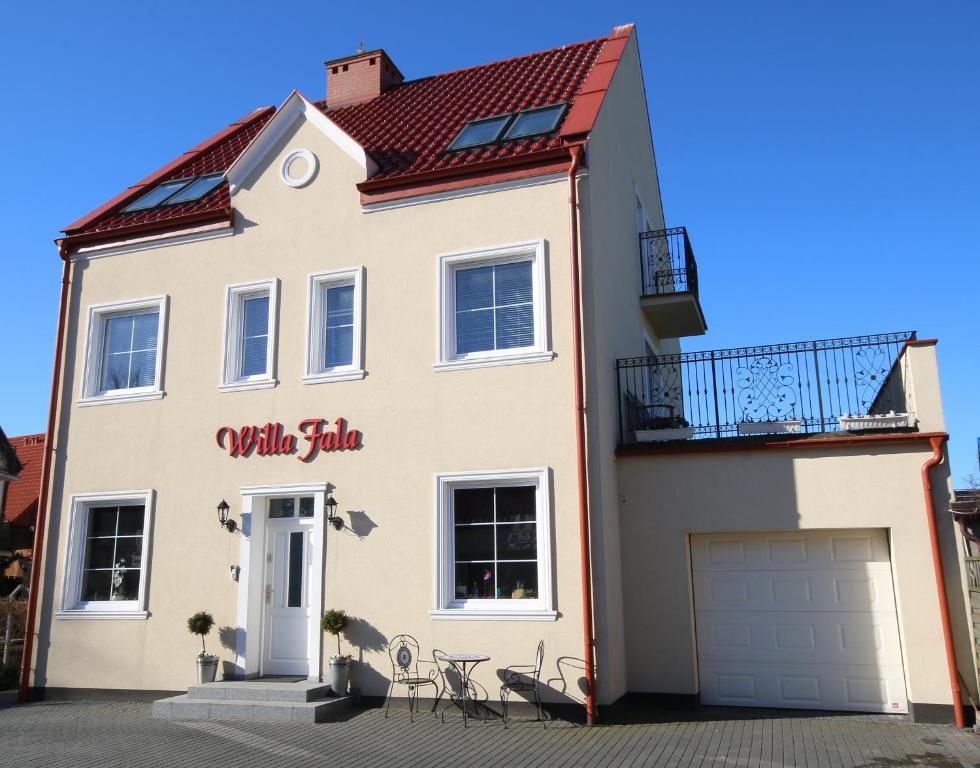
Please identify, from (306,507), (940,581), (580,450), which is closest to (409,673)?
(306,507)

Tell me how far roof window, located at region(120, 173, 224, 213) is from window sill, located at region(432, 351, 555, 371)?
19.5 ft

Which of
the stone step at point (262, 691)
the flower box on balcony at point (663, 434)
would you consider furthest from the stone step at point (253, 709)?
the flower box on balcony at point (663, 434)

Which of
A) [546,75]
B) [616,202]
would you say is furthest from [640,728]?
[546,75]

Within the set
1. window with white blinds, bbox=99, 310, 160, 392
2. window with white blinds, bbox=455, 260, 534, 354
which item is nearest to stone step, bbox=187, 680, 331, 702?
window with white blinds, bbox=455, 260, 534, 354

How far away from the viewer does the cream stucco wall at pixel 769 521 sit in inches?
404

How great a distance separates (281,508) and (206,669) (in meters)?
2.39

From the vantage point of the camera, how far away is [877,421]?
10.9m

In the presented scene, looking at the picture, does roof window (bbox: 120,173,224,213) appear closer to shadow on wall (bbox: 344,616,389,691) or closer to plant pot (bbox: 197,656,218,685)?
plant pot (bbox: 197,656,218,685)

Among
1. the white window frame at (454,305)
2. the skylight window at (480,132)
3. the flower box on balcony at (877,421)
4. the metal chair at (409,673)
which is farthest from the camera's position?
the skylight window at (480,132)

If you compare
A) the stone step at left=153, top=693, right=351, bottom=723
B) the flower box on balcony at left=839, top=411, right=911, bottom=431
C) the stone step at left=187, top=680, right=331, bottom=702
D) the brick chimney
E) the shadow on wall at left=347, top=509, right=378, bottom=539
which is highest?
the brick chimney

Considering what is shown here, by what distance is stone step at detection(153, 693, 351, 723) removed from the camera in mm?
10664

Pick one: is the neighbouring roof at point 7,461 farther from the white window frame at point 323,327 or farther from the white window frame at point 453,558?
the white window frame at point 453,558

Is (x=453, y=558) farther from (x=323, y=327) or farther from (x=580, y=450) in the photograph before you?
(x=323, y=327)

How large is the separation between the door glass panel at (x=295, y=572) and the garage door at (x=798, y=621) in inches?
218
